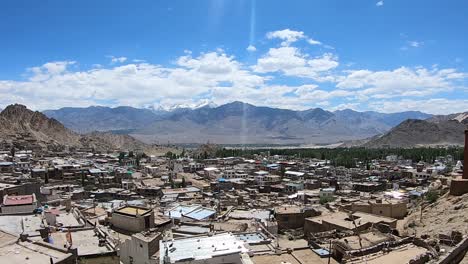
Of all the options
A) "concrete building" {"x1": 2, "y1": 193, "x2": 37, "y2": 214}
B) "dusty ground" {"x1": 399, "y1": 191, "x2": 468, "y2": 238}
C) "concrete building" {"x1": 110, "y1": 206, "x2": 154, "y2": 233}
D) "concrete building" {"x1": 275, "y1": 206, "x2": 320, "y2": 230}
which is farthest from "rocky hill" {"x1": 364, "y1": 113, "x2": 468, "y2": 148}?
"concrete building" {"x1": 2, "y1": 193, "x2": 37, "y2": 214}

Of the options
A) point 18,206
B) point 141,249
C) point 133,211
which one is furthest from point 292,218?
point 18,206

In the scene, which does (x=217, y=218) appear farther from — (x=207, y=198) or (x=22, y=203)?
(x=207, y=198)

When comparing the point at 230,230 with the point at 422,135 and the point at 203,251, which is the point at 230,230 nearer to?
the point at 203,251

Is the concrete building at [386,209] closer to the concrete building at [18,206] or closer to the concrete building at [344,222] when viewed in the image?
the concrete building at [344,222]

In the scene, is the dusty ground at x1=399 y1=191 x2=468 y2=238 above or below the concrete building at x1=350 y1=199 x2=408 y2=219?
above

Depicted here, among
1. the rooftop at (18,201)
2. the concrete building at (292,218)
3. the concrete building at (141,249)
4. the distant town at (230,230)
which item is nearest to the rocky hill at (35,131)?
the distant town at (230,230)

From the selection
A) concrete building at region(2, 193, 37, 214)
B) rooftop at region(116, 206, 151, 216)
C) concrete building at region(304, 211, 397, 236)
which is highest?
concrete building at region(2, 193, 37, 214)

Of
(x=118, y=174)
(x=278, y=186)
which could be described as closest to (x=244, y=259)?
(x=278, y=186)

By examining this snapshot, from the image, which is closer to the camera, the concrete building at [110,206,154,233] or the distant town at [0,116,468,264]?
the distant town at [0,116,468,264]

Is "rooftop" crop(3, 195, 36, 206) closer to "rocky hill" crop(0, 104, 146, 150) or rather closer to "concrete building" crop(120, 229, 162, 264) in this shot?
"concrete building" crop(120, 229, 162, 264)
